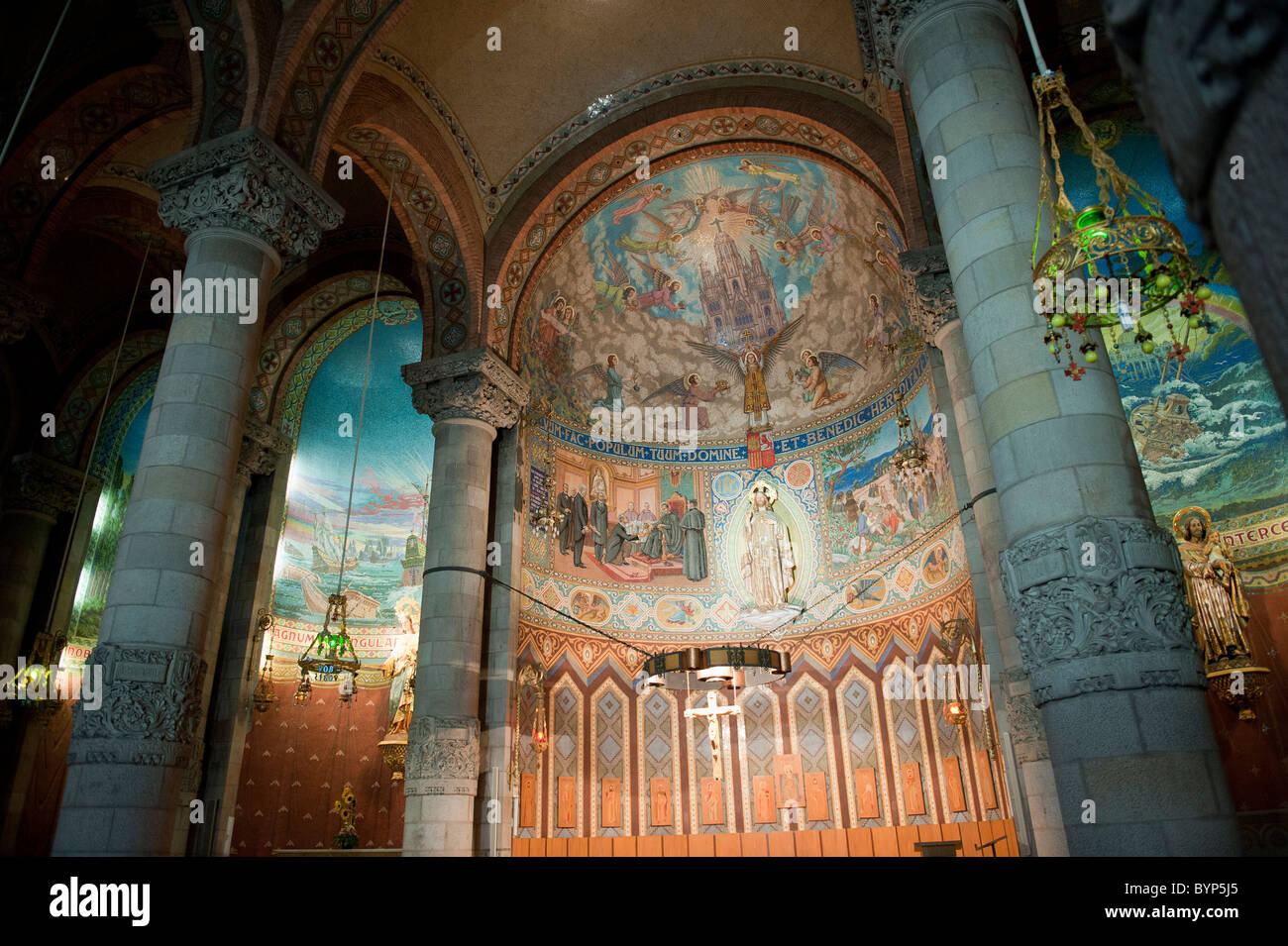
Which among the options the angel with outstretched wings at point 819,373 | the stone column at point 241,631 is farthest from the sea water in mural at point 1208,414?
the stone column at point 241,631

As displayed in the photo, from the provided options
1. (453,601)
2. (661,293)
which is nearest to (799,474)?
(661,293)

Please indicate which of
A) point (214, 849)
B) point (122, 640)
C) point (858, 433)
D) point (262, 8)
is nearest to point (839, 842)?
point (858, 433)

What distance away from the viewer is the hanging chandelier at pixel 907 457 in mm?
11016

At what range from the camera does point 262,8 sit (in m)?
8.59

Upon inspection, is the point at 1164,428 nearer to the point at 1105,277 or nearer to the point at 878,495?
the point at 878,495

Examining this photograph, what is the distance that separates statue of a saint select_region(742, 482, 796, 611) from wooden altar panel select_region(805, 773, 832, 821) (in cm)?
281

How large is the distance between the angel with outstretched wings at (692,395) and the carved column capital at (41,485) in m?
10.1

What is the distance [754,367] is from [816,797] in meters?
7.54

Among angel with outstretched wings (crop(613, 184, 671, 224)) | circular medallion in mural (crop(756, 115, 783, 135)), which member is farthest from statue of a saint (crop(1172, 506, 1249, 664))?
angel with outstretched wings (crop(613, 184, 671, 224))

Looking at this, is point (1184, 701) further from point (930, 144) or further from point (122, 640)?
point (122, 640)

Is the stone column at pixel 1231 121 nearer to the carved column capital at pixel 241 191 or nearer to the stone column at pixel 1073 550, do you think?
the stone column at pixel 1073 550

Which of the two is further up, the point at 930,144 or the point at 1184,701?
the point at 930,144

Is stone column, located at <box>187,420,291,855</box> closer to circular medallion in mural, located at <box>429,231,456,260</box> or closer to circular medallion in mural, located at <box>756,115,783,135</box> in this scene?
circular medallion in mural, located at <box>429,231,456,260</box>
